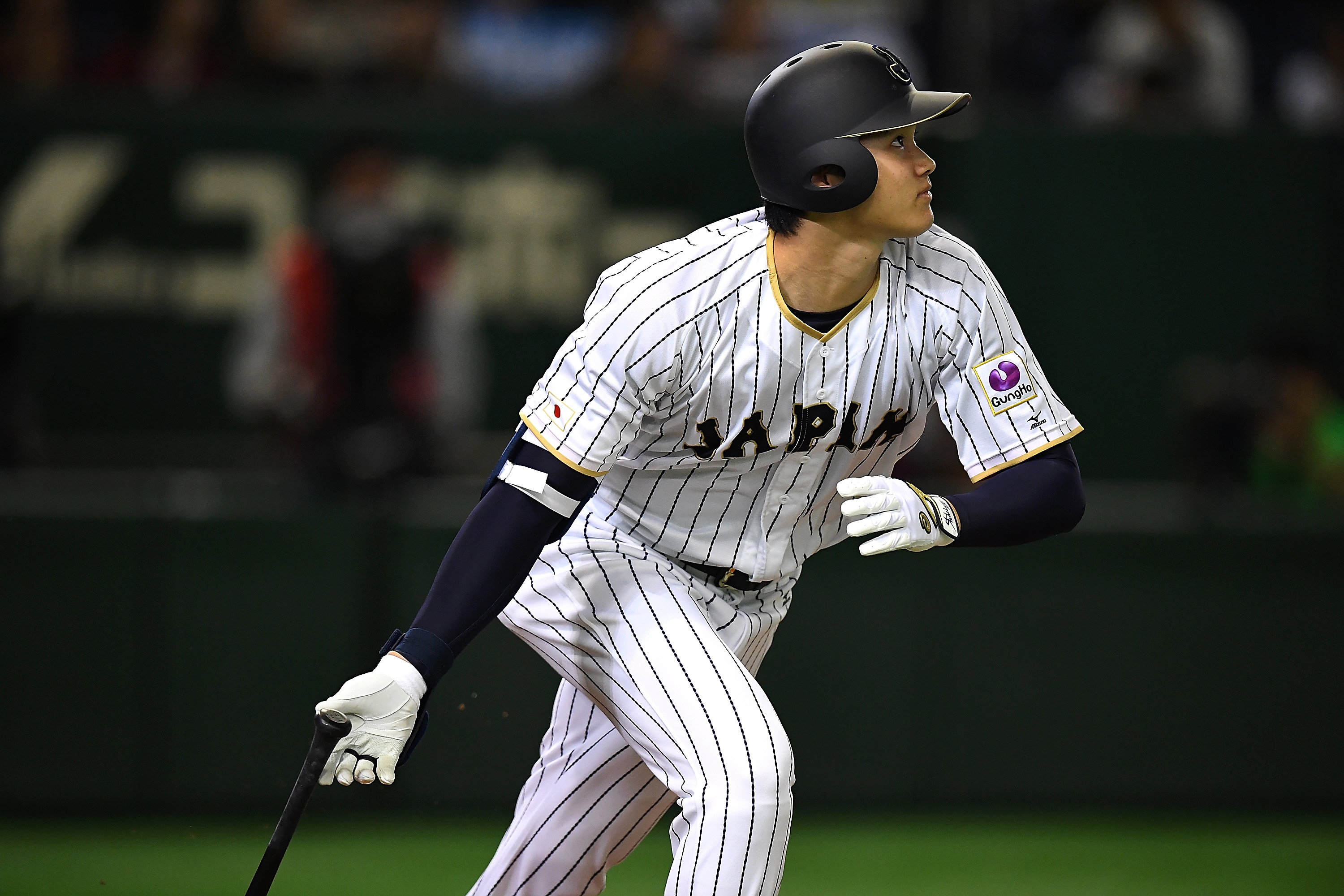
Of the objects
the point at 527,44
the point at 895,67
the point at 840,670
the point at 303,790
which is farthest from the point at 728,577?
the point at 527,44

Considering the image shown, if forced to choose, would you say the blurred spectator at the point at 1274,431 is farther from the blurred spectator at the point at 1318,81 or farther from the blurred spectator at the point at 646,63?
the blurred spectator at the point at 646,63

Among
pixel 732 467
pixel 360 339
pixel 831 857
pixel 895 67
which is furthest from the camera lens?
Result: pixel 360 339

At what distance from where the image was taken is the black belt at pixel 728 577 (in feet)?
10.7

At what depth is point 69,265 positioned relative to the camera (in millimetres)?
7445

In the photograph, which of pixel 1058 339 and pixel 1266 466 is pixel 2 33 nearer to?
pixel 1058 339

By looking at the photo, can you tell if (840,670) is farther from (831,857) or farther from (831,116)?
(831,116)

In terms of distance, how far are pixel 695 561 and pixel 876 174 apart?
84 cm

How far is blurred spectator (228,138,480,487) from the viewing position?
21.9ft

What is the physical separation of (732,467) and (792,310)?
0.34 m

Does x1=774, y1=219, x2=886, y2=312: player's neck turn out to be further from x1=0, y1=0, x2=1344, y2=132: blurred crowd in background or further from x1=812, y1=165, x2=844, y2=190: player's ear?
x1=0, y1=0, x2=1344, y2=132: blurred crowd in background

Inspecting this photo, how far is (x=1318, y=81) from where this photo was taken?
8.66 m

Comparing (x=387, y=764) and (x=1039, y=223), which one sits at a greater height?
(x=1039, y=223)

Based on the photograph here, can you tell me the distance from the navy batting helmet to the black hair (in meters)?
0.03

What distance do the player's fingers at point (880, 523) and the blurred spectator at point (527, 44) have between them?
5.91 meters
